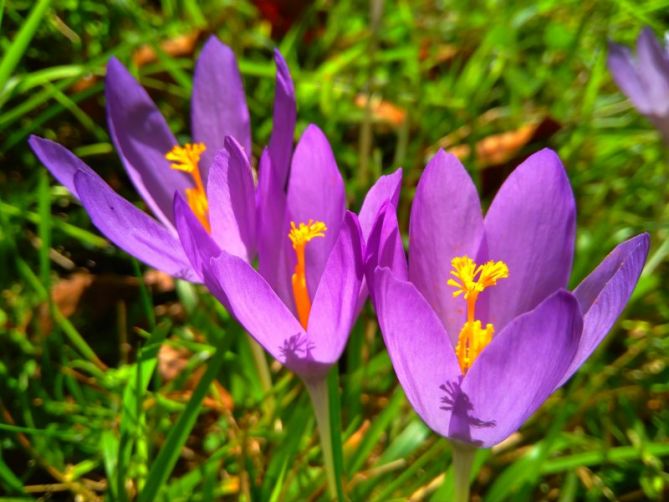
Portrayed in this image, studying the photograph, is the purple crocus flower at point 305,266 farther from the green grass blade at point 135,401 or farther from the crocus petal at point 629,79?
the crocus petal at point 629,79

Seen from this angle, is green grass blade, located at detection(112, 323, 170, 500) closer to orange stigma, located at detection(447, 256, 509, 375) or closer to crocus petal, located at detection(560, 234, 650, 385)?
orange stigma, located at detection(447, 256, 509, 375)

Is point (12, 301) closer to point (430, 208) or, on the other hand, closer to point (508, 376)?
point (430, 208)

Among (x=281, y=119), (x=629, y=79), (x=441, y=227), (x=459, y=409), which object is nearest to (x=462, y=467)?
(x=459, y=409)

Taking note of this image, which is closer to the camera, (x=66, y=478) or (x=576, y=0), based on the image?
(x=66, y=478)

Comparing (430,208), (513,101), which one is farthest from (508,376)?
(513,101)

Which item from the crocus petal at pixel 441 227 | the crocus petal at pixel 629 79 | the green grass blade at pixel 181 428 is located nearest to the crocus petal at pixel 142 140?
the green grass blade at pixel 181 428

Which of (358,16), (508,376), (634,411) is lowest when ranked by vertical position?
A: (634,411)
